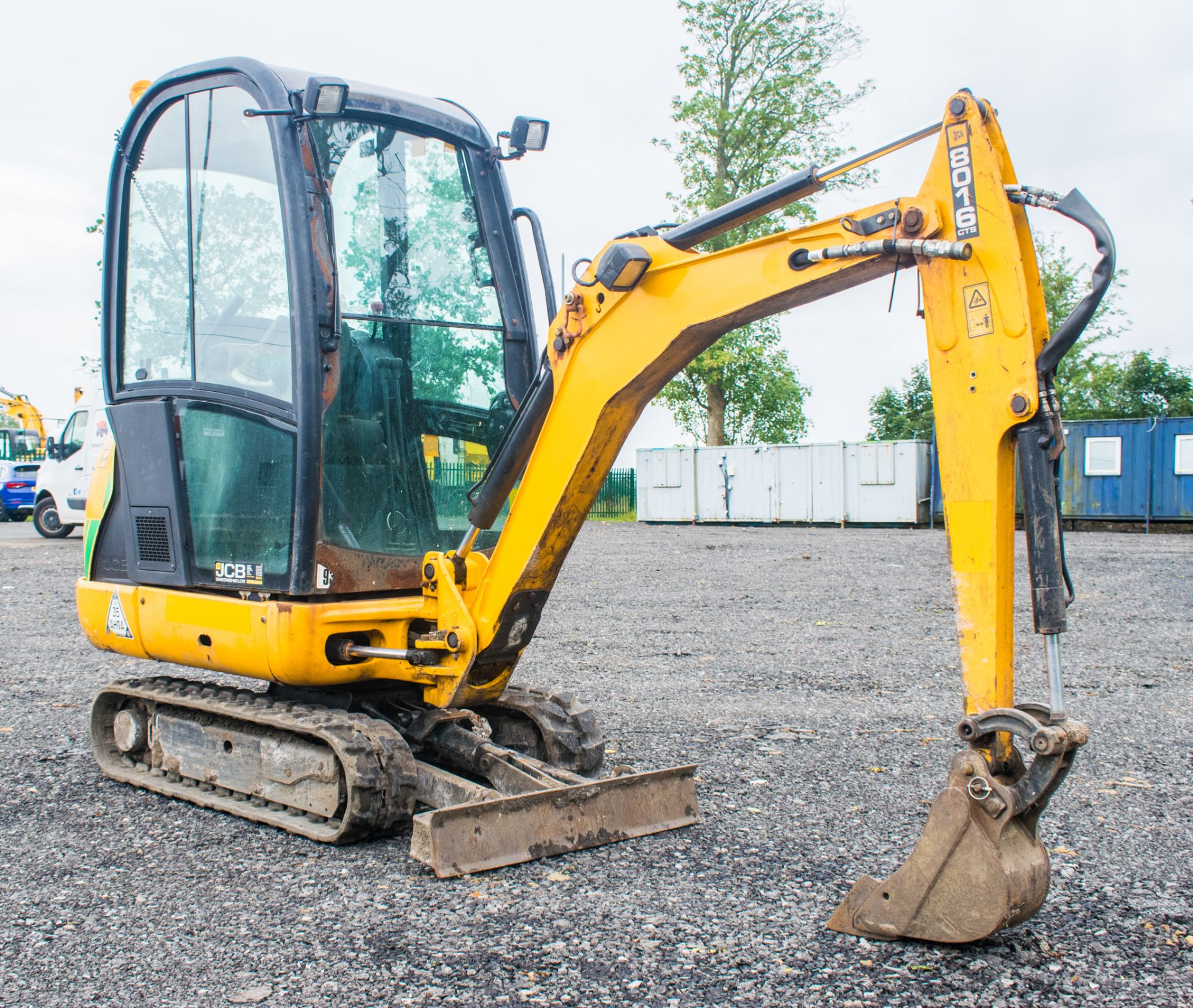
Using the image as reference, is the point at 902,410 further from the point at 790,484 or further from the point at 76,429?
the point at 76,429

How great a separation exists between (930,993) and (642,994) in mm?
808

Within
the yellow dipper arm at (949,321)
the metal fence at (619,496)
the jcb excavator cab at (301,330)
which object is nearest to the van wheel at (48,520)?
the metal fence at (619,496)

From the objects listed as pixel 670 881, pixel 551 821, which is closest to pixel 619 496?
pixel 551 821

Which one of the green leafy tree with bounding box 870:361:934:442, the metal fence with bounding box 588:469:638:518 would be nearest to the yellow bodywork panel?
the metal fence with bounding box 588:469:638:518

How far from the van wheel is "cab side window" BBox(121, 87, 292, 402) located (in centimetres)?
1851

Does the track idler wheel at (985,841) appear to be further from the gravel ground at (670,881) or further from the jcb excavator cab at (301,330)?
the jcb excavator cab at (301,330)

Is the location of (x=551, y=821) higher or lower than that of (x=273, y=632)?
lower

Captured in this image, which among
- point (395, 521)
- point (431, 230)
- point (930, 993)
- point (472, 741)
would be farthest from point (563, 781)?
point (431, 230)

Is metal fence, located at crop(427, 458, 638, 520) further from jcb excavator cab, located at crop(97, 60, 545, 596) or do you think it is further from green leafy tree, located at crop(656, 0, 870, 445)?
green leafy tree, located at crop(656, 0, 870, 445)

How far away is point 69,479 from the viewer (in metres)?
21.2

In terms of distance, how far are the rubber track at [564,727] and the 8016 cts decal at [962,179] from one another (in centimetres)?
287

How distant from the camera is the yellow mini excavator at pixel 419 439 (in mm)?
3543

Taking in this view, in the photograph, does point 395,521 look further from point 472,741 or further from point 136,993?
point 136,993

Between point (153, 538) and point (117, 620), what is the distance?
49 centimetres
